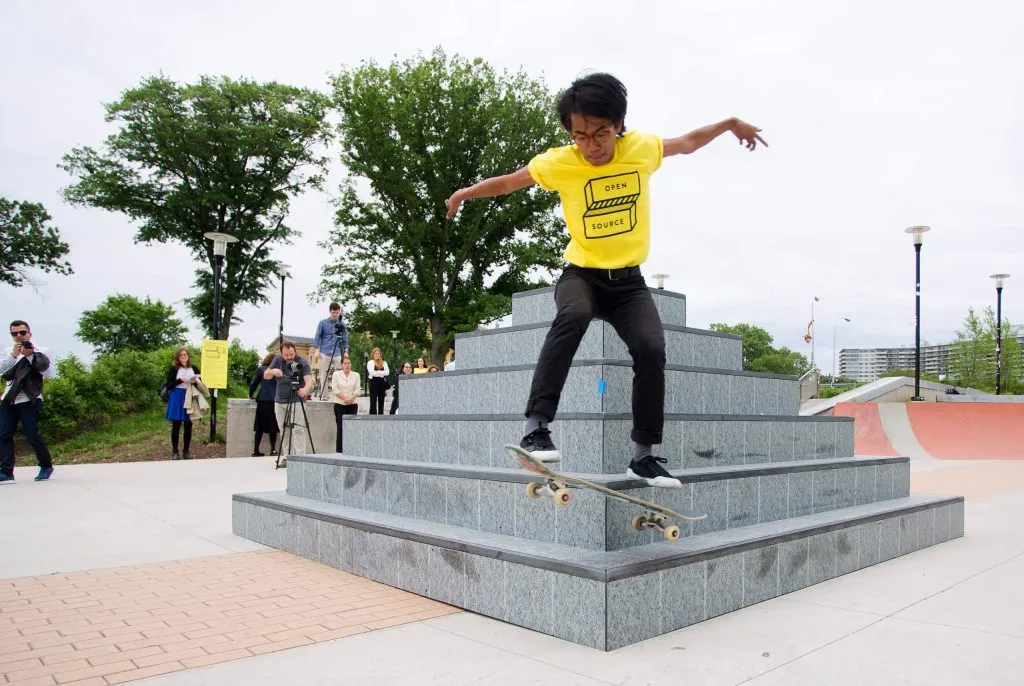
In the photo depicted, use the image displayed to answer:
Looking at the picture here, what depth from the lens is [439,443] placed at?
204 inches

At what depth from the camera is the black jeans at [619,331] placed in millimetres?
3242

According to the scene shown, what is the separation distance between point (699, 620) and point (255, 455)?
12353mm

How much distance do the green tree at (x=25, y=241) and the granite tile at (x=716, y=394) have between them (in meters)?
44.1

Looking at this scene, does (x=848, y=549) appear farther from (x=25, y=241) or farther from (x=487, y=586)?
(x=25, y=241)

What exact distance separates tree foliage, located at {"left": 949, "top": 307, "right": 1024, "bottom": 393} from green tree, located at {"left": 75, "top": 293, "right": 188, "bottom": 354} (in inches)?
2164

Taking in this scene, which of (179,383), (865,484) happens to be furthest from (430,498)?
(179,383)

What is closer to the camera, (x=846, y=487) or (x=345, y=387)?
(x=846, y=487)

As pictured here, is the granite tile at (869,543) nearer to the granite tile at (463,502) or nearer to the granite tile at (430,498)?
the granite tile at (463,502)

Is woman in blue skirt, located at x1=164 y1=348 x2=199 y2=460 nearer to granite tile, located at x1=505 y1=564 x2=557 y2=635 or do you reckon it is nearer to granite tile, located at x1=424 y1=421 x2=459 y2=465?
granite tile, located at x1=424 y1=421 x2=459 y2=465

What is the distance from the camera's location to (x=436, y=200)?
1156 inches

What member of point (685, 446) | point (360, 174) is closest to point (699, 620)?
point (685, 446)

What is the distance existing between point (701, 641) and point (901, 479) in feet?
13.1

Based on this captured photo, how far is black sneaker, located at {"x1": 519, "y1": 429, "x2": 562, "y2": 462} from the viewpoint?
9.92 ft

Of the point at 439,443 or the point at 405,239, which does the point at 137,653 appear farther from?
the point at 405,239
